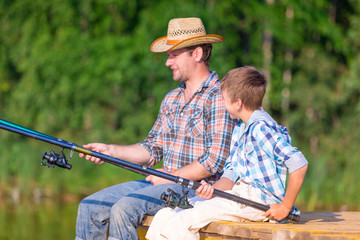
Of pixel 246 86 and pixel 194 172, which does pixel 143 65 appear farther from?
pixel 246 86

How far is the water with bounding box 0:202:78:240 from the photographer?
326 inches

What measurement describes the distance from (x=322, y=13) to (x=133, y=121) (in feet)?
14.1

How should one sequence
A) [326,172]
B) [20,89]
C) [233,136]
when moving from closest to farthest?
[233,136] → [326,172] → [20,89]

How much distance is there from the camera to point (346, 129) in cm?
1150

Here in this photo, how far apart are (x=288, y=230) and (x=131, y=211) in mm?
979

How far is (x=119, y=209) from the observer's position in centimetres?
350

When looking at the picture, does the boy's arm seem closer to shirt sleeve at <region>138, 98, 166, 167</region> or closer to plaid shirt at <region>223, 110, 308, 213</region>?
plaid shirt at <region>223, 110, 308, 213</region>

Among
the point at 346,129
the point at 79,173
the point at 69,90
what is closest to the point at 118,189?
the point at 79,173

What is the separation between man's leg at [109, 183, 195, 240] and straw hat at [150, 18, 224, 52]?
3.01 ft

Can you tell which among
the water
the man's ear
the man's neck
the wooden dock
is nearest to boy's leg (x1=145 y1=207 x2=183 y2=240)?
the wooden dock

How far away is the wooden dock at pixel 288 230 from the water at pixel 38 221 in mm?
5006

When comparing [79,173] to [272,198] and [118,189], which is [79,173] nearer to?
[118,189]

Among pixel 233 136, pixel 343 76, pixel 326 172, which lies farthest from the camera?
pixel 343 76

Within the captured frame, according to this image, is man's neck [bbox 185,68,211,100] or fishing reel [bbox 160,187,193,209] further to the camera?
man's neck [bbox 185,68,211,100]
